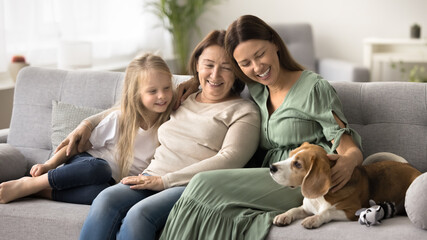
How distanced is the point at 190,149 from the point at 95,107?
618 mm

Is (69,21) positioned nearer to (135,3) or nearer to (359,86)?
(135,3)

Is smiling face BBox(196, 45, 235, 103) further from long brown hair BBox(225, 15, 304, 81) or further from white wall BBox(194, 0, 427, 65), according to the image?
white wall BBox(194, 0, 427, 65)

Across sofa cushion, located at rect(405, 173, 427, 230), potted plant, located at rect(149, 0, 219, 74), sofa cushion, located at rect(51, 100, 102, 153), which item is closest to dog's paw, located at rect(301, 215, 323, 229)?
sofa cushion, located at rect(405, 173, 427, 230)

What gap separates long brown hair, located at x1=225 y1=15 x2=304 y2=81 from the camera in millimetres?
2143

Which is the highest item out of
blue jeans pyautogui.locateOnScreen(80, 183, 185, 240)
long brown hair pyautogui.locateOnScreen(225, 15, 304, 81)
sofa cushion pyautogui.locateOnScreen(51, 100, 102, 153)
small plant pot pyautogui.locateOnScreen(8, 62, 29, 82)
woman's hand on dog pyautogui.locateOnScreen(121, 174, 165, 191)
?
long brown hair pyautogui.locateOnScreen(225, 15, 304, 81)

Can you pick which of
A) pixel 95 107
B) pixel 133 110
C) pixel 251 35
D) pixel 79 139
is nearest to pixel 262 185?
pixel 251 35

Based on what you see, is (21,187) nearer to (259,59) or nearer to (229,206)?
(229,206)

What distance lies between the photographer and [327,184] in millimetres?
1782

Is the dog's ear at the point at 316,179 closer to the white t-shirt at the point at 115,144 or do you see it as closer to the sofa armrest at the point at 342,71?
the white t-shirt at the point at 115,144

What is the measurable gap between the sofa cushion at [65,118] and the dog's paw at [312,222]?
112 cm

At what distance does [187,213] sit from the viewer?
188cm

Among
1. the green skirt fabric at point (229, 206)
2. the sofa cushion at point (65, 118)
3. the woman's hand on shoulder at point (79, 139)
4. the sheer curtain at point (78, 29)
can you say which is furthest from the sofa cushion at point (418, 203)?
the sheer curtain at point (78, 29)

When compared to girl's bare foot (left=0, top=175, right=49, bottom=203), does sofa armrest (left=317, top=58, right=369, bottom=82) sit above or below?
above

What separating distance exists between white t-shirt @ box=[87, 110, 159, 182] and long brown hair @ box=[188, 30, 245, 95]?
30 cm
